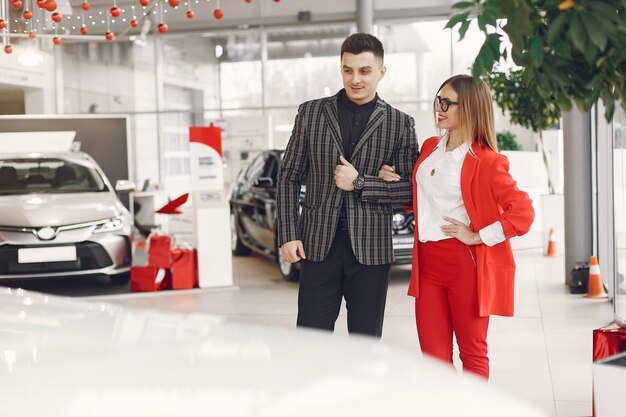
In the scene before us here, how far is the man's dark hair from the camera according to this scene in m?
3.08

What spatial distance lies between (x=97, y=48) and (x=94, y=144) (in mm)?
5289

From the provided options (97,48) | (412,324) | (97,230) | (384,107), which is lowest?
(412,324)

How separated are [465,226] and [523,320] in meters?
3.57

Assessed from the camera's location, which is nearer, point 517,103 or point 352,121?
point 352,121

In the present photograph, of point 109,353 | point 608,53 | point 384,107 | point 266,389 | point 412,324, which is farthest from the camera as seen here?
point 412,324

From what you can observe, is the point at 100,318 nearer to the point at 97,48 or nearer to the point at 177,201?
the point at 177,201

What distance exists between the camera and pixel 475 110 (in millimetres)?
2934

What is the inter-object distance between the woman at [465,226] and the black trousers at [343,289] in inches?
7.0

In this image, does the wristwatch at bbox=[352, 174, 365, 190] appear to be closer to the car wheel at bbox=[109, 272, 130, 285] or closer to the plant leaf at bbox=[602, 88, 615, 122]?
the plant leaf at bbox=[602, 88, 615, 122]

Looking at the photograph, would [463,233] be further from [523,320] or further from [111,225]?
[111,225]

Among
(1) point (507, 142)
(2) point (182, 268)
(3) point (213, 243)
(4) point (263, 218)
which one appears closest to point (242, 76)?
(1) point (507, 142)

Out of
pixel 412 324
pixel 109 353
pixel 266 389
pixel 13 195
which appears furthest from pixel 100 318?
pixel 13 195

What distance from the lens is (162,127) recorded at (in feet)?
56.4

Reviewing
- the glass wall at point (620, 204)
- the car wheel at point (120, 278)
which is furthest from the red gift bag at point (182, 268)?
the glass wall at point (620, 204)
